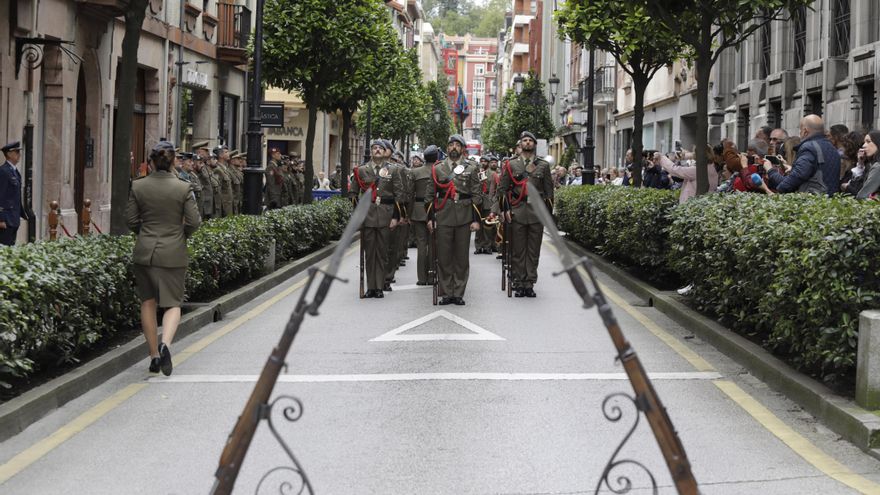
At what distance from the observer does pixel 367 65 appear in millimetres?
27891

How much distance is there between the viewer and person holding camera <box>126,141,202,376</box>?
938cm

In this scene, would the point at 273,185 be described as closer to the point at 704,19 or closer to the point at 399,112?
the point at 704,19

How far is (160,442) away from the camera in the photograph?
699 centimetres

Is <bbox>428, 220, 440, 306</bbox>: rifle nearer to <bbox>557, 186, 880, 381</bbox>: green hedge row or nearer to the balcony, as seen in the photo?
<bbox>557, 186, 880, 381</bbox>: green hedge row

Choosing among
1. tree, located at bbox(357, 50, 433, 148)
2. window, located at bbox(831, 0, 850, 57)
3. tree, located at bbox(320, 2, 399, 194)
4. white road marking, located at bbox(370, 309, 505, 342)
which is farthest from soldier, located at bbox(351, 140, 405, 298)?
tree, located at bbox(357, 50, 433, 148)

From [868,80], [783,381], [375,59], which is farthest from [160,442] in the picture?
[375,59]

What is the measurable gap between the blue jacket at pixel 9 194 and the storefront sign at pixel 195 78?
600 inches

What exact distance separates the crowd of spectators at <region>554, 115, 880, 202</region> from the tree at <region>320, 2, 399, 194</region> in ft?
36.6

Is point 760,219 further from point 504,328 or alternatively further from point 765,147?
point 765,147

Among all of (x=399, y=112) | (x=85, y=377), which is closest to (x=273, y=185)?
(x=85, y=377)

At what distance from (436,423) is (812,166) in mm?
5942

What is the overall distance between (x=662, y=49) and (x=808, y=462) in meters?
18.1

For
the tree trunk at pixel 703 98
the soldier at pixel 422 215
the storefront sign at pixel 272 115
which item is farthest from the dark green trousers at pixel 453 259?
the storefront sign at pixel 272 115

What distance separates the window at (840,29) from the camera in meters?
23.8
